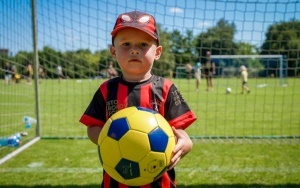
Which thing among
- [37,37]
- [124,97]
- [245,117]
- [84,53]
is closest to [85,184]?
[124,97]

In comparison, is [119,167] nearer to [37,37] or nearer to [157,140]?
[157,140]

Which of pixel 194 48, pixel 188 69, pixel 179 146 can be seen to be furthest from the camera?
pixel 188 69

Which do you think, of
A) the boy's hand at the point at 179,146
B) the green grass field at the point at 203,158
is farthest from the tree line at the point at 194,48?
the boy's hand at the point at 179,146

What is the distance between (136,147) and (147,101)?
15.5 inches

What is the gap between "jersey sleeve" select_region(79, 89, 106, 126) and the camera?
216cm

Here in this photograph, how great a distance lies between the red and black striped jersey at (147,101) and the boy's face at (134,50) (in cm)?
12

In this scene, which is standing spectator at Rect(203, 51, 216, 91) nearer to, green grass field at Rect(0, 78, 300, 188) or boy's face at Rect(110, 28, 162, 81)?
green grass field at Rect(0, 78, 300, 188)

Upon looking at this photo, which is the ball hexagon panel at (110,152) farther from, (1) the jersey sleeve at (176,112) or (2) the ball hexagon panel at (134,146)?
(1) the jersey sleeve at (176,112)

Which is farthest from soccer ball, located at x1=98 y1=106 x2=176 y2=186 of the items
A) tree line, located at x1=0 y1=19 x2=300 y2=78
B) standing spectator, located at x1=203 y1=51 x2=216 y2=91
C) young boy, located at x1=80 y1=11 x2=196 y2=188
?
standing spectator, located at x1=203 y1=51 x2=216 y2=91

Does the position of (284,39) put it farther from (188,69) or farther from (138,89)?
(138,89)

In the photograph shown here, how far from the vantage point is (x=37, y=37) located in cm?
605

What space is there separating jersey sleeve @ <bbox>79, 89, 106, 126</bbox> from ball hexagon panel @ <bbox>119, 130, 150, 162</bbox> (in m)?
0.44

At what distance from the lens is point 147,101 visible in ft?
6.76

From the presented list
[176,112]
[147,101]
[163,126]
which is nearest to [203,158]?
[176,112]
